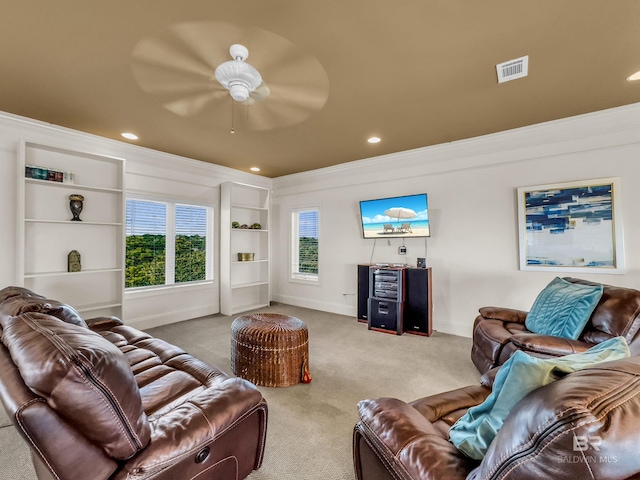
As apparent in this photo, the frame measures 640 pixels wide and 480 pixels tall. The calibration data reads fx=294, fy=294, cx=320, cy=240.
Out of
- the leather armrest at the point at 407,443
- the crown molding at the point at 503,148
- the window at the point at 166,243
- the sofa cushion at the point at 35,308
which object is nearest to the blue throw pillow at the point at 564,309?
the crown molding at the point at 503,148

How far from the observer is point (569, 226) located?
337 centimetres

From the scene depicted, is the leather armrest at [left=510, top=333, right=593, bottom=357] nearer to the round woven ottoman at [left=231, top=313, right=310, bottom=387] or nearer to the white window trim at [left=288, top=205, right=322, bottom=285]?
the round woven ottoman at [left=231, top=313, right=310, bottom=387]

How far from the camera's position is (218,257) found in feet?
17.6

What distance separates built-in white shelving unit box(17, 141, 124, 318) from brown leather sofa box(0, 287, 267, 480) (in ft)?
8.23

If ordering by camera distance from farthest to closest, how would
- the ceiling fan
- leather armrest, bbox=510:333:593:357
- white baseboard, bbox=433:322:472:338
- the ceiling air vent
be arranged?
1. white baseboard, bbox=433:322:472:338
2. the ceiling air vent
3. leather armrest, bbox=510:333:593:357
4. the ceiling fan

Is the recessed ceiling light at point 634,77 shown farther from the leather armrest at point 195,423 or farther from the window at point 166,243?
the window at point 166,243

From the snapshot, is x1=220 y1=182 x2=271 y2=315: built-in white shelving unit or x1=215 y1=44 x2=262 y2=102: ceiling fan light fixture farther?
x1=220 y1=182 x2=271 y2=315: built-in white shelving unit

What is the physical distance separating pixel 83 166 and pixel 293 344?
143 inches

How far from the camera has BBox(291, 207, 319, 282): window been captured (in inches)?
228

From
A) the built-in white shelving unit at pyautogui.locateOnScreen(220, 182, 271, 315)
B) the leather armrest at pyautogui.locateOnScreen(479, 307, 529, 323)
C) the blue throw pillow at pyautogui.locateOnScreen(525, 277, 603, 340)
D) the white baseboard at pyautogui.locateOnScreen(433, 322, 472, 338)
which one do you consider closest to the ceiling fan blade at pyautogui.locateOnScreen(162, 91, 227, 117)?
the built-in white shelving unit at pyautogui.locateOnScreen(220, 182, 271, 315)

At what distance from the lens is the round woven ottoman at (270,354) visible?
260cm

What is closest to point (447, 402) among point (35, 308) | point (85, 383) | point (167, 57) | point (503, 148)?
point (85, 383)

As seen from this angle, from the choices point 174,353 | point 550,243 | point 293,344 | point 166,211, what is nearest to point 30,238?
point 166,211

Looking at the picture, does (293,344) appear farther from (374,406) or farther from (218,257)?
(218,257)
